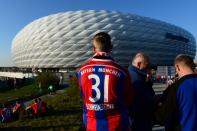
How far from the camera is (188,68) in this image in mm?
3953

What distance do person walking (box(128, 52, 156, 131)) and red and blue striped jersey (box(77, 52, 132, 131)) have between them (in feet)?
1.91

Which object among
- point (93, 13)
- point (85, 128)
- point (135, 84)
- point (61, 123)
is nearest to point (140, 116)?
point (135, 84)

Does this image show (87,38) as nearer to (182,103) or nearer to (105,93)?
(105,93)

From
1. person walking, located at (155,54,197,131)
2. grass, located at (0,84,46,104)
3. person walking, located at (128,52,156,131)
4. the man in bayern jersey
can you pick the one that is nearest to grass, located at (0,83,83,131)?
person walking, located at (128,52,156,131)

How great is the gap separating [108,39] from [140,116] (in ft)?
3.78

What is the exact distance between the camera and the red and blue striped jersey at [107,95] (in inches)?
153

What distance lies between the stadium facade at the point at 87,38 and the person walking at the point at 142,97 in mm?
73612

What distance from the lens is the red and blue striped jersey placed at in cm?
389

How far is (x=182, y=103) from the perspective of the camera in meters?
3.77

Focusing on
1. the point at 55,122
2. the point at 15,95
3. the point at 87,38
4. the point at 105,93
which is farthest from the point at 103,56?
the point at 87,38

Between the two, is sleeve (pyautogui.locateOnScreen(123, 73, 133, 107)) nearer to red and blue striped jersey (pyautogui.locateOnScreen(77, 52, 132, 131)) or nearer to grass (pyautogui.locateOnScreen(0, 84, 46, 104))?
red and blue striped jersey (pyautogui.locateOnScreen(77, 52, 132, 131))

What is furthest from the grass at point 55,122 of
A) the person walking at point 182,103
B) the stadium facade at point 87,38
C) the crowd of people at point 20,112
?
the stadium facade at point 87,38

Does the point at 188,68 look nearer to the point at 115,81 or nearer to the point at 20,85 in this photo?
the point at 115,81

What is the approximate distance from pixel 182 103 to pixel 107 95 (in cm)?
77
